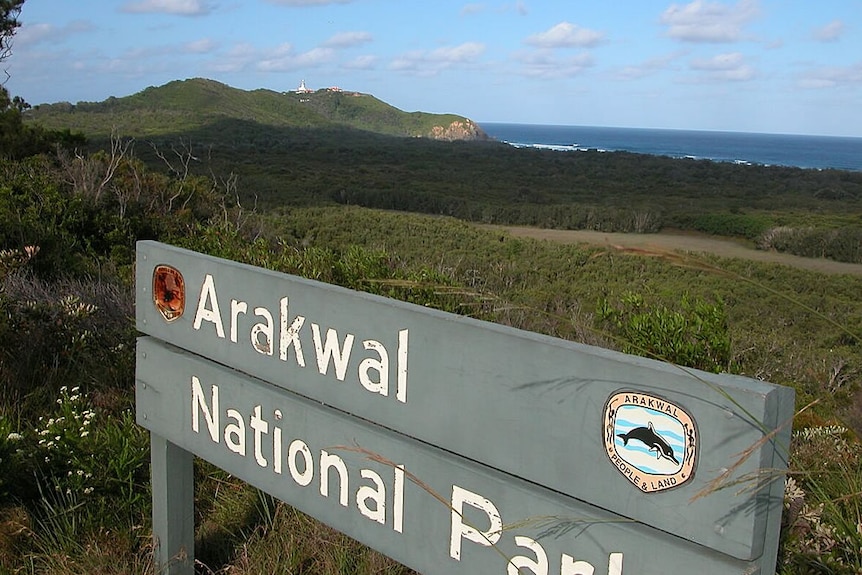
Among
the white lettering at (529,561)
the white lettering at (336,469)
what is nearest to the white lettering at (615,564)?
the white lettering at (529,561)

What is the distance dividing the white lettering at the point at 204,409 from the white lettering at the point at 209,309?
0.43 feet

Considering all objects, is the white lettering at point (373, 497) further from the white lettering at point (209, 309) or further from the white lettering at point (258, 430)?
the white lettering at point (209, 309)

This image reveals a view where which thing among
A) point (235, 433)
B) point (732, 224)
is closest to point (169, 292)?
point (235, 433)

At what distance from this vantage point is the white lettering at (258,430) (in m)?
1.77

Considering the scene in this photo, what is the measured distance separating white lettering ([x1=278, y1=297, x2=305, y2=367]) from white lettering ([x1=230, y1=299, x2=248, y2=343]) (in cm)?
12

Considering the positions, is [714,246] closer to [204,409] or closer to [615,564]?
[204,409]

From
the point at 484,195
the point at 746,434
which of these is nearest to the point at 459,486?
the point at 746,434

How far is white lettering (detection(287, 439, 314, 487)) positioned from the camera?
168cm

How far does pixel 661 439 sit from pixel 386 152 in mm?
70261

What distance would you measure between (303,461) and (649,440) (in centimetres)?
80

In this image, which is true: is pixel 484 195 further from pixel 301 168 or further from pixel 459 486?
pixel 459 486

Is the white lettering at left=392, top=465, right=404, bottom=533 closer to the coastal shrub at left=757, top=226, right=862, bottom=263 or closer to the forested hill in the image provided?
the forested hill

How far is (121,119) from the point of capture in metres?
65.4

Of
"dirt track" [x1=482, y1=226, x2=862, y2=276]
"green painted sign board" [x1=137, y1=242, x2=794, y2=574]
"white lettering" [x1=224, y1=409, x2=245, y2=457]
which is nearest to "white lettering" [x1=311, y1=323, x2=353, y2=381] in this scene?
"green painted sign board" [x1=137, y1=242, x2=794, y2=574]
